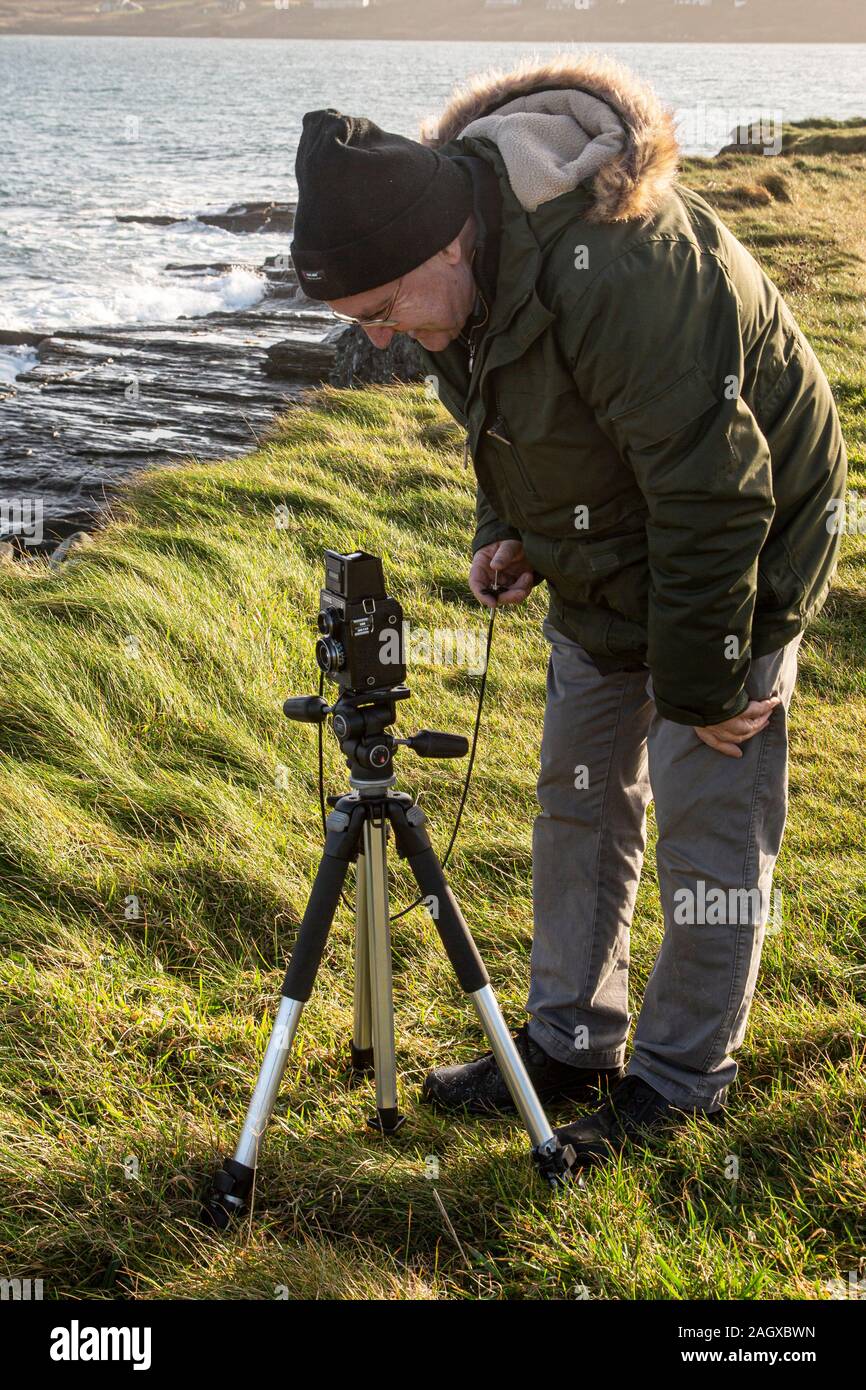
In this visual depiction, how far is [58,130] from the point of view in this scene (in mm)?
60531

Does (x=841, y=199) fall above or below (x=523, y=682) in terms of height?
above

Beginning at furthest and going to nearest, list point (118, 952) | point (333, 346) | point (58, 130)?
point (58, 130) → point (333, 346) → point (118, 952)

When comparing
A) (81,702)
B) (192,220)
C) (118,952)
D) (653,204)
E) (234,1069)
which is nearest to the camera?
(653,204)

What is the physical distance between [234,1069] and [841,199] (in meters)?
22.4

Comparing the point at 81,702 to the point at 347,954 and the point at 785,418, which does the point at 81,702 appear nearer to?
the point at 347,954

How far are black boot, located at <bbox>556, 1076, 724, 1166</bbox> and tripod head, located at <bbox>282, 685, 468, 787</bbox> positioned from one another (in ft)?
3.10

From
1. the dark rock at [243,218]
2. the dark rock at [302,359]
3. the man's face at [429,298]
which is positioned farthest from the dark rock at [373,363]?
the dark rock at [243,218]

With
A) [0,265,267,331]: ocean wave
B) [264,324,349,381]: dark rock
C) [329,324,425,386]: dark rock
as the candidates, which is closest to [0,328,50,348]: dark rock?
[0,265,267,331]: ocean wave

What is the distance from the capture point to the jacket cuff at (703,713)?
2111 millimetres

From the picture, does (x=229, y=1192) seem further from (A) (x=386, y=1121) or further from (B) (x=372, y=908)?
(B) (x=372, y=908)

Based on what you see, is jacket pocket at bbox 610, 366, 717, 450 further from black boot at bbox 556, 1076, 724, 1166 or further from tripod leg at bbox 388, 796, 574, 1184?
black boot at bbox 556, 1076, 724, 1166

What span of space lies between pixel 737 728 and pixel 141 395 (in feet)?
37.9

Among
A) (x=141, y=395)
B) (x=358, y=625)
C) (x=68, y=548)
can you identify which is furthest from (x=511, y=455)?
(x=141, y=395)
